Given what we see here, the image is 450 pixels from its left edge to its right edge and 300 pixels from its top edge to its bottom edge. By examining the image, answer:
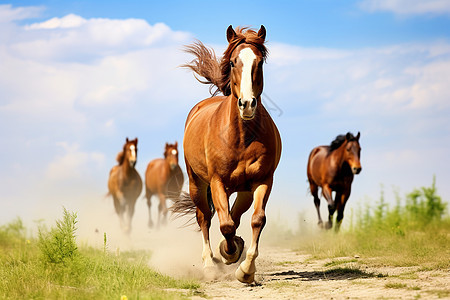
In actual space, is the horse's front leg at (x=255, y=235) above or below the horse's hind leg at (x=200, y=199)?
below

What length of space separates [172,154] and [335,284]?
14190 mm

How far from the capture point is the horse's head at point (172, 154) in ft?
67.4

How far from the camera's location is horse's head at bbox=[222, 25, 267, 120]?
248 inches

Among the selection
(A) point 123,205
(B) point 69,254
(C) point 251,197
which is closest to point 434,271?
(C) point 251,197

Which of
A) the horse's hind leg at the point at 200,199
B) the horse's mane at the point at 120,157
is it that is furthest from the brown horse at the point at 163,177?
the horse's hind leg at the point at 200,199

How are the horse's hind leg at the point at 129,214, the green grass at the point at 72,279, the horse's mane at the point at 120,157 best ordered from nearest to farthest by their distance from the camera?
1. the green grass at the point at 72,279
2. the horse's hind leg at the point at 129,214
3. the horse's mane at the point at 120,157

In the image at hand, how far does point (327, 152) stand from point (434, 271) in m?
9.58

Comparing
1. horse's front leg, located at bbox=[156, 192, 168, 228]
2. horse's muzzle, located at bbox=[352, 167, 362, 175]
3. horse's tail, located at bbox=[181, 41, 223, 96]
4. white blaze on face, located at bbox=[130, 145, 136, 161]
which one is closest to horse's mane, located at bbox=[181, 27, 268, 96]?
horse's tail, located at bbox=[181, 41, 223, 96]

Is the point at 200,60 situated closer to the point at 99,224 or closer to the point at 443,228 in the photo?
the point at 443,228

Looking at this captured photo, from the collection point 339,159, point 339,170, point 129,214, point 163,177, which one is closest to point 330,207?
point 339,170

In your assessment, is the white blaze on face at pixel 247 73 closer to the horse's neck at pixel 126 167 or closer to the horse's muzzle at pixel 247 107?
the horse's muzzle at pixel 247 107

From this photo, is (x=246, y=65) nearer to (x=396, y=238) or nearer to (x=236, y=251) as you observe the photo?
(x=236, y=251)

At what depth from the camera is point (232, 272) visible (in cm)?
827

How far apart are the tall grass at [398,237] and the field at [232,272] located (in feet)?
0.09
